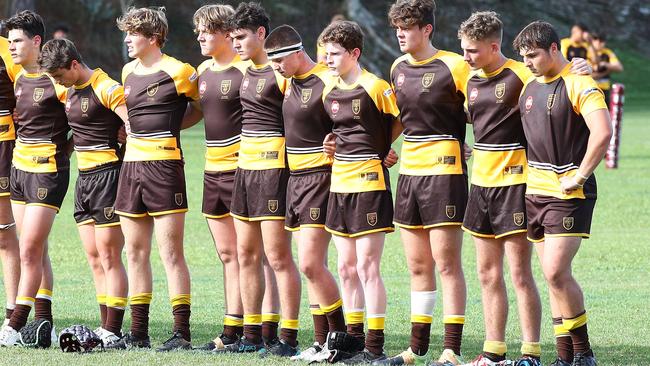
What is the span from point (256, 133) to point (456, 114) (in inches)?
54.1

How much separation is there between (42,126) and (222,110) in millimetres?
1376

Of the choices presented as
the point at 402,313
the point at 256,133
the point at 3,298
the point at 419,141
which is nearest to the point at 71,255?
the point at 3,298

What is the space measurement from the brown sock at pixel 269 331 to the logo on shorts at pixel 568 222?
7.36 ft

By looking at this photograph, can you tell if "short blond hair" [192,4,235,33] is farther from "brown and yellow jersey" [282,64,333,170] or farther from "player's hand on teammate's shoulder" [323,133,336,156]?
"player's hand on teammate's shoulder" [323,133,336,156]

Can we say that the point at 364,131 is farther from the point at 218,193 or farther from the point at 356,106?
the point at 218,193

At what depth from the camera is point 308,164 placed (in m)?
8.68

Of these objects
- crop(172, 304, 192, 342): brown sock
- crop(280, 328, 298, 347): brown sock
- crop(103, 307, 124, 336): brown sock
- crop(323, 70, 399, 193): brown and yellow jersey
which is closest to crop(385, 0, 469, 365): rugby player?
crop(323, 70, 399, 193): brown and yellow jersey

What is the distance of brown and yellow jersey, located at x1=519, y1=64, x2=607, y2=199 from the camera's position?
25.4ft

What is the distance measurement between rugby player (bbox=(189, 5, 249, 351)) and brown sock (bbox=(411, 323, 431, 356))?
1341mm

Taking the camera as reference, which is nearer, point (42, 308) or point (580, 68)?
point (580, 68)

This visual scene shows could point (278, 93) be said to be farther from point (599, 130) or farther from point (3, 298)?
point (3, 298)

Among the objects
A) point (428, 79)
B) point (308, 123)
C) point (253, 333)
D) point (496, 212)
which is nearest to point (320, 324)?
point (253, 333)

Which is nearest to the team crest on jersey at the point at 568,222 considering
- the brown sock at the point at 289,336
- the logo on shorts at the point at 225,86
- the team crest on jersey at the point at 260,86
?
the brown sock at the point at 289,336

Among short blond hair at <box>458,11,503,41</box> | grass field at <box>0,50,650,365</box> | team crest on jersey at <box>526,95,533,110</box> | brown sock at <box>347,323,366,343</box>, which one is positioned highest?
short blond hair at <box>458,11,503,41</box>
